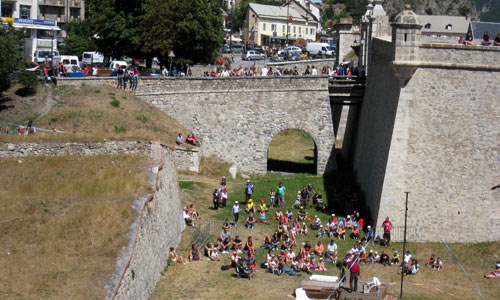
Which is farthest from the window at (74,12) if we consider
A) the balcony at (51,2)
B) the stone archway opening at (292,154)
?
the stone archway opening at (292,154)

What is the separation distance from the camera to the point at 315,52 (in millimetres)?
69875

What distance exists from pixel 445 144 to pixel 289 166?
1308cm

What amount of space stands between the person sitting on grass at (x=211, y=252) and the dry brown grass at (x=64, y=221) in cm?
343

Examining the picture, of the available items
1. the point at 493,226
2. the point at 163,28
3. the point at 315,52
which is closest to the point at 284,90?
the point at 163,28

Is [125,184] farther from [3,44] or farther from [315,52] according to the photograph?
[315,52]

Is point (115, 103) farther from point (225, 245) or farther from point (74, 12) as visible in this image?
point (74, 12)

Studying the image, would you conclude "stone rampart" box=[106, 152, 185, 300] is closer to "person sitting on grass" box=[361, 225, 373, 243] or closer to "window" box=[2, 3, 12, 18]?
"person sitting on grass" box=[361, 225, 373, 243]

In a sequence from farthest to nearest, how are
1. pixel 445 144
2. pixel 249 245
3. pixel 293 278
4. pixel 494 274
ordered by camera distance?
pixel 445 144
pixel 249 245
pixel 494 274
pixel 293 278

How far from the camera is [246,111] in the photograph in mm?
38594

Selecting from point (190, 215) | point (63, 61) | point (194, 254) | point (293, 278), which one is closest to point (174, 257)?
point (194, 254)

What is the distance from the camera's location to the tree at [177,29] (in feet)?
141

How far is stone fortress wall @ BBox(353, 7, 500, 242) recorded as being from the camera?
29.1 metres

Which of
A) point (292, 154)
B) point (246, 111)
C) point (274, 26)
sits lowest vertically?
point (292, 154)

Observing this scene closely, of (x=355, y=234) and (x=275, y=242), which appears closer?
(x=275, y=242)
